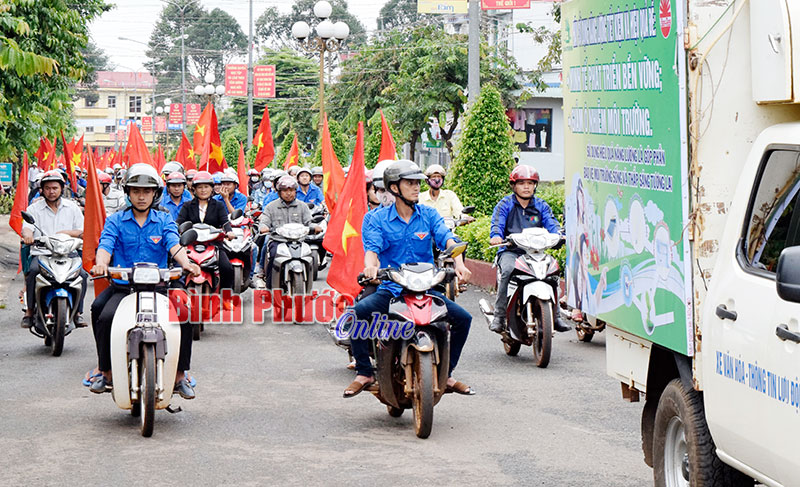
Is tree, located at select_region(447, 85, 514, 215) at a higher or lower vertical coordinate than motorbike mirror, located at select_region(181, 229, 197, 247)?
higher

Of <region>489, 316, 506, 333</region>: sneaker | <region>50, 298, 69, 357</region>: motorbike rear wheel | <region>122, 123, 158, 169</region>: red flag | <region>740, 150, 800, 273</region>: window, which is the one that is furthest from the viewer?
<region>122, 123, 158, 169</region>: red flag

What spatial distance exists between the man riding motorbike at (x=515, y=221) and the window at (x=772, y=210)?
251 inches

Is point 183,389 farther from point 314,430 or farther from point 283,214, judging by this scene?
point 283,214

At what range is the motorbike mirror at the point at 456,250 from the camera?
8.30 metres

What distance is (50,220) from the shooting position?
12391 mm

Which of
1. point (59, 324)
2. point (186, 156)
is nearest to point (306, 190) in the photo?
→ point (186, 156)

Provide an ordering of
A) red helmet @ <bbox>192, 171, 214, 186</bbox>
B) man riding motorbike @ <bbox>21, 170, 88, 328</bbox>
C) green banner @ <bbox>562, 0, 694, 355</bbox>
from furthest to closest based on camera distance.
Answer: red helmet @ <bbox>192, 171, 214, 186</bbox> < man riding motorbike @ <bbox>21, 170, 88, 328</bbox> < green banner @ <bbox>562, 0, 694, 355</bbox>

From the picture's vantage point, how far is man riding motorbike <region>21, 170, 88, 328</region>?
40.1 feet

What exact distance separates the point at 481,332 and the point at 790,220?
8856mm

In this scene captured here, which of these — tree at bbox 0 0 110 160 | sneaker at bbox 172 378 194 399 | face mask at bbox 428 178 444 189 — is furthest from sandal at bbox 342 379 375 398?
A: tree at bbox 0 0 110 160

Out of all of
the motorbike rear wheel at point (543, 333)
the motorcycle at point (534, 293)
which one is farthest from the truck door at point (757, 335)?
the motorcycle at point (534, 293)

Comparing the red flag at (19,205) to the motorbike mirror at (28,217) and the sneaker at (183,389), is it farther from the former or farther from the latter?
the sneaker at (183,389)

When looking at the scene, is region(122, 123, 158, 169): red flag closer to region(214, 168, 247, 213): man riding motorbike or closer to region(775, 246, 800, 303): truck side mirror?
region(214, 168, 247, 213): man riding motorbike

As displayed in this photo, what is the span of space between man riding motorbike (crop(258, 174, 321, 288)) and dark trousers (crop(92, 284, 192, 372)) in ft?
19.4
